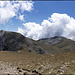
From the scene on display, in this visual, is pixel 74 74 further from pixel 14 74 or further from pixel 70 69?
pixel 14 74

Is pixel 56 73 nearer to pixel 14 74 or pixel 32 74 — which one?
pixel 32 74

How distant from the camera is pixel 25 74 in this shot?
1848cm

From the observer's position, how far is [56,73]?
17.2m

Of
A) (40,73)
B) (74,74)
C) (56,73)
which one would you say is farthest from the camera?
(40,73)

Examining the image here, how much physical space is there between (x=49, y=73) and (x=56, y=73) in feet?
3.21

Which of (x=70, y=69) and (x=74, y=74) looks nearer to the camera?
(x=74, y=74)

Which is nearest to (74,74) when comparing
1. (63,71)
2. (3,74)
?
(63,71)

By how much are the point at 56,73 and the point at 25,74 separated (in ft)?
13.8

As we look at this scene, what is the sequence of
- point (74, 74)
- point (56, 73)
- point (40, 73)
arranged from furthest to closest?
point (40, 73), point (56, 73), point (74, 74)

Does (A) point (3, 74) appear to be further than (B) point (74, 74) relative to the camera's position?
Yes

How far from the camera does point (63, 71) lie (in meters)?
17.4

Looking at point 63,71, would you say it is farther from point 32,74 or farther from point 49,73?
point 32,74

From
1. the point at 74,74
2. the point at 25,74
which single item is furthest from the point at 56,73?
the point at 25,74

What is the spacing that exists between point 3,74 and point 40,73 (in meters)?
4.97
